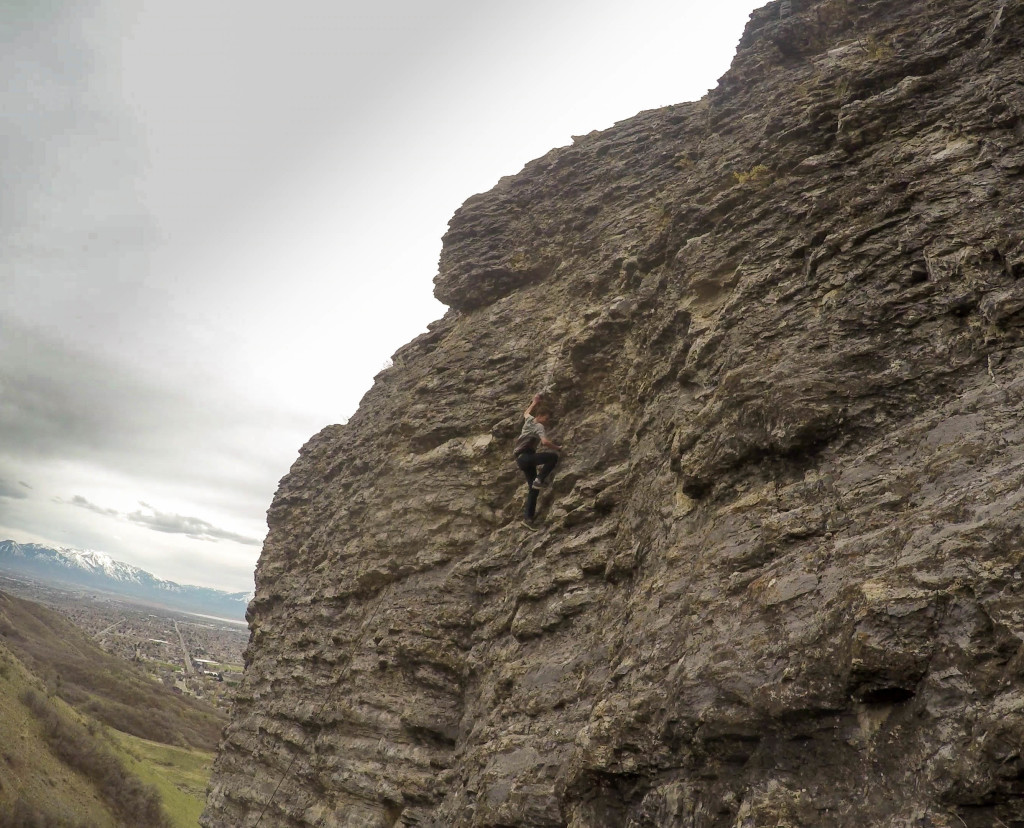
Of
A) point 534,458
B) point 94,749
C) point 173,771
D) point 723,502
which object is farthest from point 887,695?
point 173,771

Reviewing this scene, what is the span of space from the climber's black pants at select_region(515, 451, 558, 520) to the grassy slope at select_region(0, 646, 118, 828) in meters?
39.5

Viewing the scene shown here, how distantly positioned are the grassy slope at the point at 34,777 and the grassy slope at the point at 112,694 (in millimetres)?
20932

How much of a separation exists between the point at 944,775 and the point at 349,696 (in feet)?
42.6

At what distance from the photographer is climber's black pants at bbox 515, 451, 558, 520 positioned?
13.0m

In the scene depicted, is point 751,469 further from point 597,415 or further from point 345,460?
point 345,460

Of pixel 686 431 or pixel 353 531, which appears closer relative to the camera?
pixel 686 431

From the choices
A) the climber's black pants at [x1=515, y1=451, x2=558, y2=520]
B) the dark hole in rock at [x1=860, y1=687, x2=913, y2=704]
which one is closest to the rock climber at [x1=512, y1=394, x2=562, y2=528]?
the climber's black pants at [x1=515, y1=451, x2=558, y2=520]

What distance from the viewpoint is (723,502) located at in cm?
875

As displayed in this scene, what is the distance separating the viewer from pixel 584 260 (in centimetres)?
1680

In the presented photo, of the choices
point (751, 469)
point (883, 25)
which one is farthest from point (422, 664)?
point (883, 25)

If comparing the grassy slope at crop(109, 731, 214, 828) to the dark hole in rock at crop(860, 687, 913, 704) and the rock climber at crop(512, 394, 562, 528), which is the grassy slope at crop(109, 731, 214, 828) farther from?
the dark hole in rock at crop(860, 687, 913, 704)

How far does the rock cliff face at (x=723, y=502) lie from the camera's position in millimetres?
5582

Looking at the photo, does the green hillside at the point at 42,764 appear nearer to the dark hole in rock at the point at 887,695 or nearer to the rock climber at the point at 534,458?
the rock climber at the point at 534,458

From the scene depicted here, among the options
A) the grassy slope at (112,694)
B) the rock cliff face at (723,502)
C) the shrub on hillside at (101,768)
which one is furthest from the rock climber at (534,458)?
the grassy slope at (112,694)
